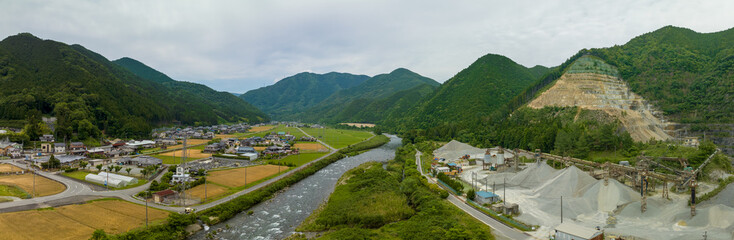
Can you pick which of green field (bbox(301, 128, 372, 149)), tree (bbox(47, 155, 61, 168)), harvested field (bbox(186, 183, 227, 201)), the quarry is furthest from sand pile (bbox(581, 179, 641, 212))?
tree (bbox(47, 155, 61, 168))

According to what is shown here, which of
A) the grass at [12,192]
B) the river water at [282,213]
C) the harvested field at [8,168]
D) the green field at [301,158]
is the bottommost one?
the river water at [282,213]

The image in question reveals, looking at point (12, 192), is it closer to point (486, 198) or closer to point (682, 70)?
point (486, 198)

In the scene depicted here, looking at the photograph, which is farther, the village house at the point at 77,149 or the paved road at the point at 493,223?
the village house at the point at 77,149

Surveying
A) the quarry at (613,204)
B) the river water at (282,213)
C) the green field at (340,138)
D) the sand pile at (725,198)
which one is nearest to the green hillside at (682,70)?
the quarry at (613,204)

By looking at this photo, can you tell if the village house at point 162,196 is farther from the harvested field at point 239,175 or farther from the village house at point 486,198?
the village house at point 486,198

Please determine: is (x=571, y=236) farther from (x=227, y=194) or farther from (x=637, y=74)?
(x=637, y=74)

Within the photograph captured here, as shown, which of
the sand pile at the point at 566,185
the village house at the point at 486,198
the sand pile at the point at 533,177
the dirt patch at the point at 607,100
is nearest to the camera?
the village house at the point at 486,198

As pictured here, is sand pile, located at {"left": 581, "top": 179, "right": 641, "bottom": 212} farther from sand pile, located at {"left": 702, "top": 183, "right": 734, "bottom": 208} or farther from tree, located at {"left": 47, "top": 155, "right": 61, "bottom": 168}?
tree, located at {"left": 47, "top": 155, "right": 61, "bottom": 168}
